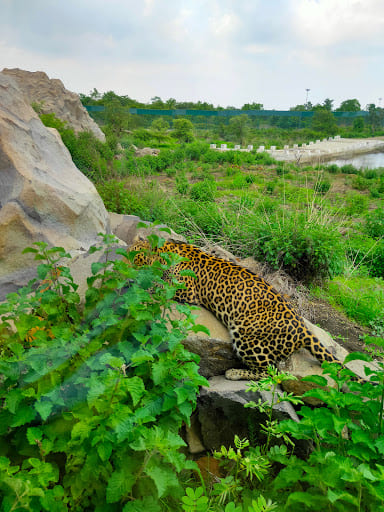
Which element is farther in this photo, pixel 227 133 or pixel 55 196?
pixel 227 133

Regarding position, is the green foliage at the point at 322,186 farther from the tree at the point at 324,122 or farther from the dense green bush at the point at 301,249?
the tree at the point at 324,122

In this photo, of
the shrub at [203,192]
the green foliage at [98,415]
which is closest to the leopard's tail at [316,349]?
the green foliage at [98,415]

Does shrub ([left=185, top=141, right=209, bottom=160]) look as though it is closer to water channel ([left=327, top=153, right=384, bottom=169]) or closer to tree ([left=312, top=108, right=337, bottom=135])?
water channel ([left=327, top=153, right=384, bottom=169])

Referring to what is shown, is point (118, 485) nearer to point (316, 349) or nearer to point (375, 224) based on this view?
point (316, 349)

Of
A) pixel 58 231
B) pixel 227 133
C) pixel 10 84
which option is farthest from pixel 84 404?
pixel 227 133

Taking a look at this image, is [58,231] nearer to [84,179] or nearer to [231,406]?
[84,179]

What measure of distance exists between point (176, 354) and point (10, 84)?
13.8ft

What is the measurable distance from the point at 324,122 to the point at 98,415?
74.4 feet

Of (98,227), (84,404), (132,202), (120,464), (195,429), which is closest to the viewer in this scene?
(120,464)

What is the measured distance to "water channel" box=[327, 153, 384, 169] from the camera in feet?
57.7

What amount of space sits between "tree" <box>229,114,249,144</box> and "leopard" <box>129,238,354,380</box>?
2090 centimetres

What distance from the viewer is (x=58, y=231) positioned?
3.95 metres

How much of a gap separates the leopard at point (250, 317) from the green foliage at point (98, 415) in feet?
2.93

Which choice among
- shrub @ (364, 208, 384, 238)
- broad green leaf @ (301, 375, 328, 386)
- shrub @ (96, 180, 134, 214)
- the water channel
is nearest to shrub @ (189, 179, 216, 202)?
shrub @ (96, 180, 134, 214)
